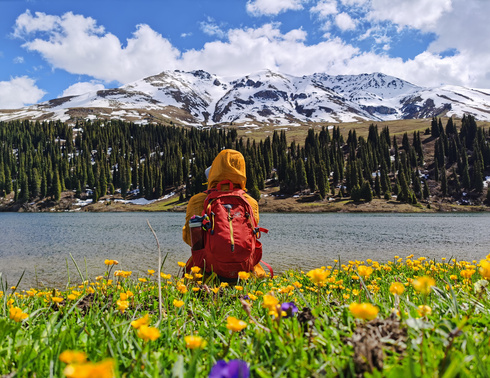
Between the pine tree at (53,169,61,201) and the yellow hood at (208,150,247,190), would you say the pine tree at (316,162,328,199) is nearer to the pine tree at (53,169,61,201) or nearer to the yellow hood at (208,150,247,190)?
the yellow hood at (208,150,247,190)

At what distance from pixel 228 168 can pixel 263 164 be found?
9427cm

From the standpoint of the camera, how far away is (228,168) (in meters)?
5.80

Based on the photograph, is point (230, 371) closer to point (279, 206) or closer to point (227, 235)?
point (227, 235)

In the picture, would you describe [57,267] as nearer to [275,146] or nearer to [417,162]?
[275,146]

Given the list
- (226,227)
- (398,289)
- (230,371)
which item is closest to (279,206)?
(226,227)

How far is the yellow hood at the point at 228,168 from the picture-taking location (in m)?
5.80

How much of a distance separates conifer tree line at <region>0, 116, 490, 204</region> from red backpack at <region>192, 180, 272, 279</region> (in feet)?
240

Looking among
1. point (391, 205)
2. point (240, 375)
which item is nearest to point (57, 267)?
point (240, 375)

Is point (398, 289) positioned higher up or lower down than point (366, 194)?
higher up

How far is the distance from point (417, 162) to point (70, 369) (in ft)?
378

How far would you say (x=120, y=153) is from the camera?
13088cm

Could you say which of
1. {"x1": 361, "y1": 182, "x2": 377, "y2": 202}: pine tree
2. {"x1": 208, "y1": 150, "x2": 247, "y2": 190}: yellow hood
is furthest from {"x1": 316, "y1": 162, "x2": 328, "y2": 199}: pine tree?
{"x1": 208, "y1": 150, "x2": 247, "y2": 190}: yellow hood

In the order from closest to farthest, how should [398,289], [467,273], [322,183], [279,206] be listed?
[398,289]
[467,273]
[279,206]
[322,183]

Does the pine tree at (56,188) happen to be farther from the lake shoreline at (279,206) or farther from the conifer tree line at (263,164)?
the lake shoreline at (279,206)
